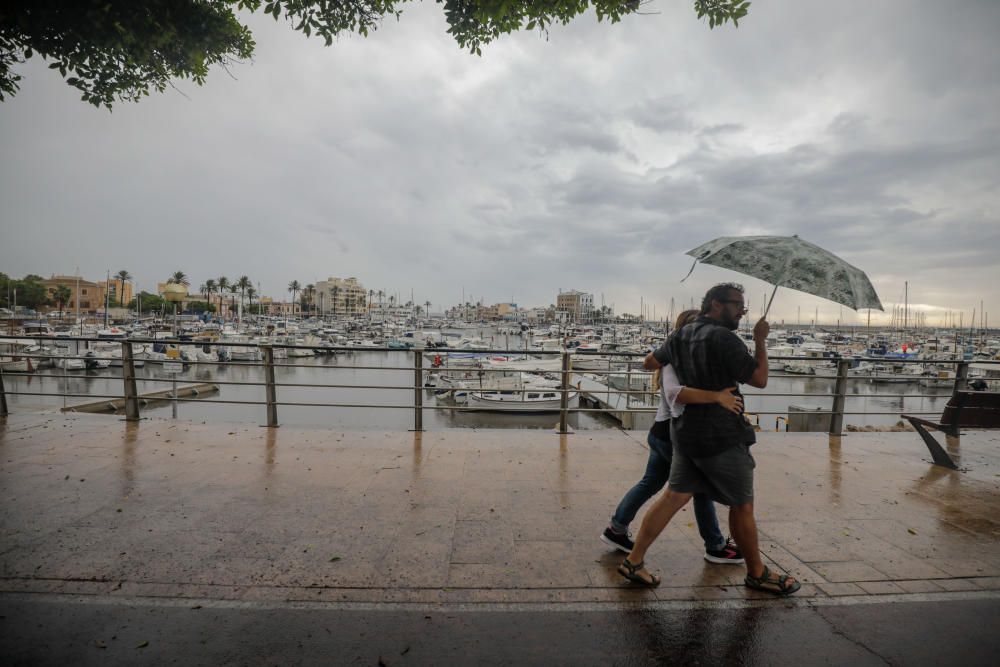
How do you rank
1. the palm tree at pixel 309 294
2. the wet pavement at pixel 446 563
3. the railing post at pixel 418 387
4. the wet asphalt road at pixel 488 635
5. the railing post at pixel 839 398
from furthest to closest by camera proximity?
the palm tree at pixel 309 294
the railing post at pixel 839 398
the railing post at pixel 418 387
the wet pavement at pixel 446 563
the wet asphalt road at pixel 488 635

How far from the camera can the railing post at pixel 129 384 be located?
618 centimetres

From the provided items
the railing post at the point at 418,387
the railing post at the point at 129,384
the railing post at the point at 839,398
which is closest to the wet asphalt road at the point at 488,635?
the railing post at the point at 418,387

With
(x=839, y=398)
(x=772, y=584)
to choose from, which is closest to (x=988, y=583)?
(x=772, y=584)

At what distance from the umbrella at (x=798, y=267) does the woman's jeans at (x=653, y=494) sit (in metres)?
1.17

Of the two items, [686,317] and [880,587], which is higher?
[686,317]

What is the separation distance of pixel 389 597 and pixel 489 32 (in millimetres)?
4694

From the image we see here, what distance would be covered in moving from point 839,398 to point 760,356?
515 centimetres

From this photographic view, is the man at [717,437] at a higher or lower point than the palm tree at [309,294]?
lower

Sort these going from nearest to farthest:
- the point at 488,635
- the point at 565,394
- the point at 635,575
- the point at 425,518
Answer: the point at 488,635
the point at 635,575
the point at 425,518
the point at 565,394

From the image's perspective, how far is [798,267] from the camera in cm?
276

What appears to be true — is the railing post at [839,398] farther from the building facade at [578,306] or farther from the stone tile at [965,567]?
the building facade at [578,306]

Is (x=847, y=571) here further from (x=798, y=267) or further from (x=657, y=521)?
(x=798, y=267)

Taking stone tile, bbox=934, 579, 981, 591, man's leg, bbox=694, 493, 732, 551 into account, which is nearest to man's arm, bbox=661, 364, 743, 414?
man's leg, bbox=694, 493, 732, 551

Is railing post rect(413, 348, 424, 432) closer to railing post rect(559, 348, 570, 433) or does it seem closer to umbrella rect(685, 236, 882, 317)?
railing post rect(559, 348, 570, 433)
